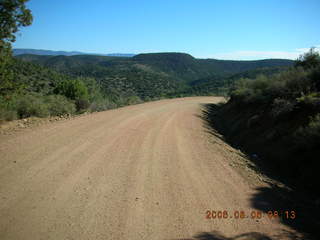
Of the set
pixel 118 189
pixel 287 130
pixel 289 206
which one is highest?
pixel 287 130

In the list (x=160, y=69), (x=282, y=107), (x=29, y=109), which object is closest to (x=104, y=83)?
(x=29, y=109)

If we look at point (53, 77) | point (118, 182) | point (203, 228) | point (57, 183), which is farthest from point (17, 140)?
point (53, 77)

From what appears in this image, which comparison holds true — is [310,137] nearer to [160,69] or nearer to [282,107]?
[282,107]

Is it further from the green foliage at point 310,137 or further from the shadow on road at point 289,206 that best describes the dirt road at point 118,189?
the green foliage at point 310,137

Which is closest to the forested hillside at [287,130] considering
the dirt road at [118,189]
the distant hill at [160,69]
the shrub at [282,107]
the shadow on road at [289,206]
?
the shrub at [282,107]

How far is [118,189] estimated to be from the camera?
15.7 ft

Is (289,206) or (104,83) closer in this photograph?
(289,206)

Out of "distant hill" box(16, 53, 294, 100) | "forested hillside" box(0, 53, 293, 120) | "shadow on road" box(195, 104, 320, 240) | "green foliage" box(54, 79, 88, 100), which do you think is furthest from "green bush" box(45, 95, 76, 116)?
"distant hill" box(16, 53, 294, 100)

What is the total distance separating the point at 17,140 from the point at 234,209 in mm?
7208

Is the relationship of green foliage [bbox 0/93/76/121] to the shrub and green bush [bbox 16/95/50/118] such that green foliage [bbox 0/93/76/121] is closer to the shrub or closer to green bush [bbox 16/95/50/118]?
green bush [bbox 16/95/50/118]

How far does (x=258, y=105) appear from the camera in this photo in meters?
13.0

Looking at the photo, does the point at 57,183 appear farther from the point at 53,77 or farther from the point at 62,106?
the point at 53,77

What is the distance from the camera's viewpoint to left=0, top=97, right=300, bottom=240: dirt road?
144 inches
